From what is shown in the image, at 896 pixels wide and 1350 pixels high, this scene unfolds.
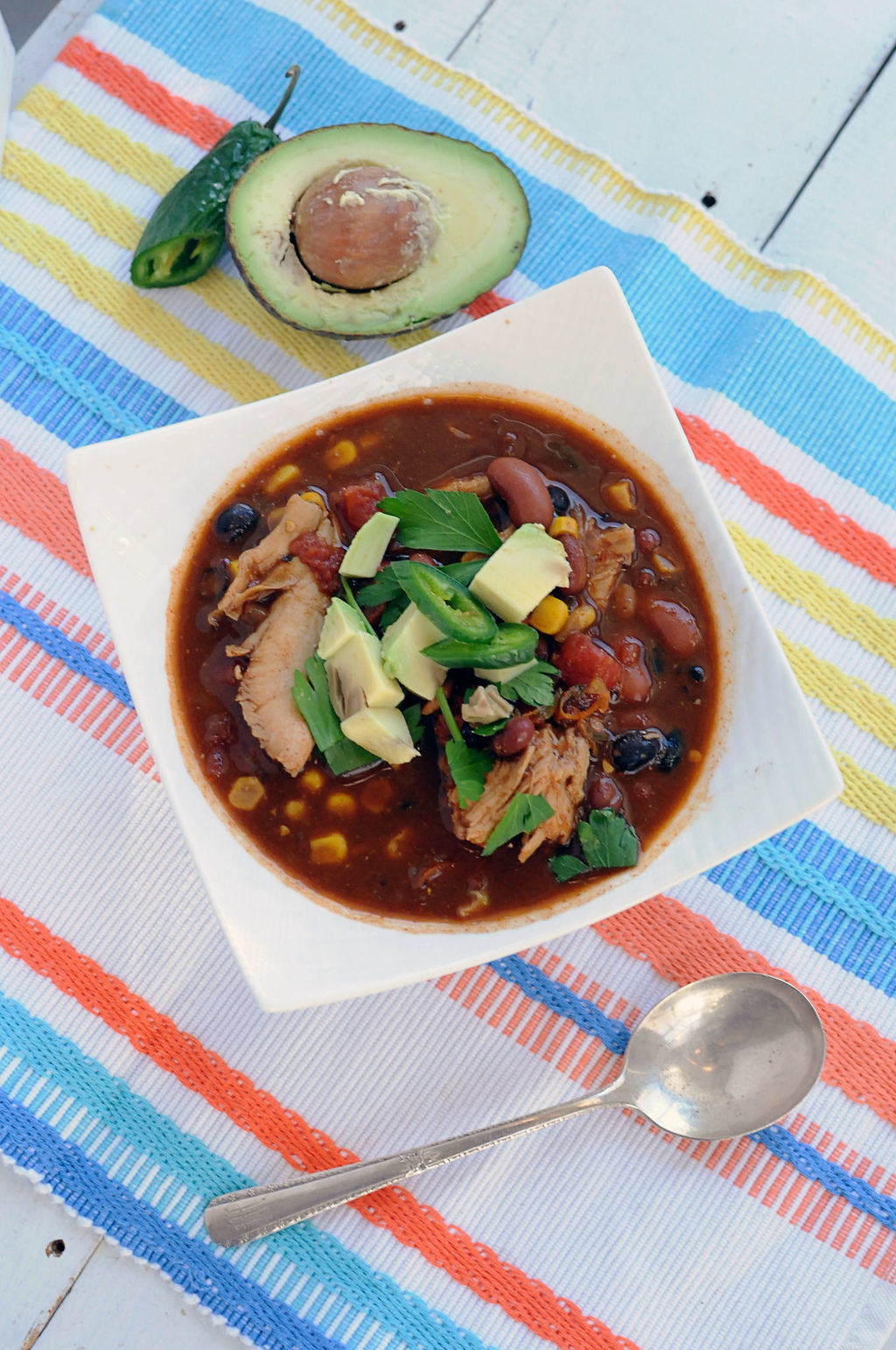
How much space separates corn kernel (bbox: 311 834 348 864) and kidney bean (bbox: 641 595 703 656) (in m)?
1.14

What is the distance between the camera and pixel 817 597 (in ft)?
12.2

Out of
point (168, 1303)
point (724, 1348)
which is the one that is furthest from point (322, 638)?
point (724, 1348)

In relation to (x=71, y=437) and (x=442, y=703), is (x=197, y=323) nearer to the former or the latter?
(x=71, y=437)

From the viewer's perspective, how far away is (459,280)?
11.6ft

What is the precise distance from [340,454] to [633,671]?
43.7 inches

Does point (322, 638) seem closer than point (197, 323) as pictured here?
Yes

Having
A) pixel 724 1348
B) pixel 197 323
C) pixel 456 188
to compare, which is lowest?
pixel 724 1348

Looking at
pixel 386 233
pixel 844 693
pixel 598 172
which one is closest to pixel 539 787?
pixel 844 693

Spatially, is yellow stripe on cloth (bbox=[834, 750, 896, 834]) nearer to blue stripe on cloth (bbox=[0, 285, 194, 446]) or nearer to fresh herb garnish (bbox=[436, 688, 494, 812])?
fresh herb garnish (bbox=[436, 688, 494, 812])

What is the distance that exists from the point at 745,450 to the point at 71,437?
2.39 metres

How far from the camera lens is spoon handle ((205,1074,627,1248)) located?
3195mm

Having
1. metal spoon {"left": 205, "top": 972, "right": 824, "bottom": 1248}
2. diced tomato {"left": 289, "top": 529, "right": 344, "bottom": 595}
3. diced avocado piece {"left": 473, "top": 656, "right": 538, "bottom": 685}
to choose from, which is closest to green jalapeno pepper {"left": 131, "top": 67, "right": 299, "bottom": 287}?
diced tomato {"left": 289, "top": 529, "right": 344, "bottom": 595}

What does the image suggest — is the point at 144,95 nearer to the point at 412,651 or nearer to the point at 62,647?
the point at 62,647

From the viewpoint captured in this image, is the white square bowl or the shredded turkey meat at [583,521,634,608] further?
the shredded turkey meat at [583,521,634,608]
